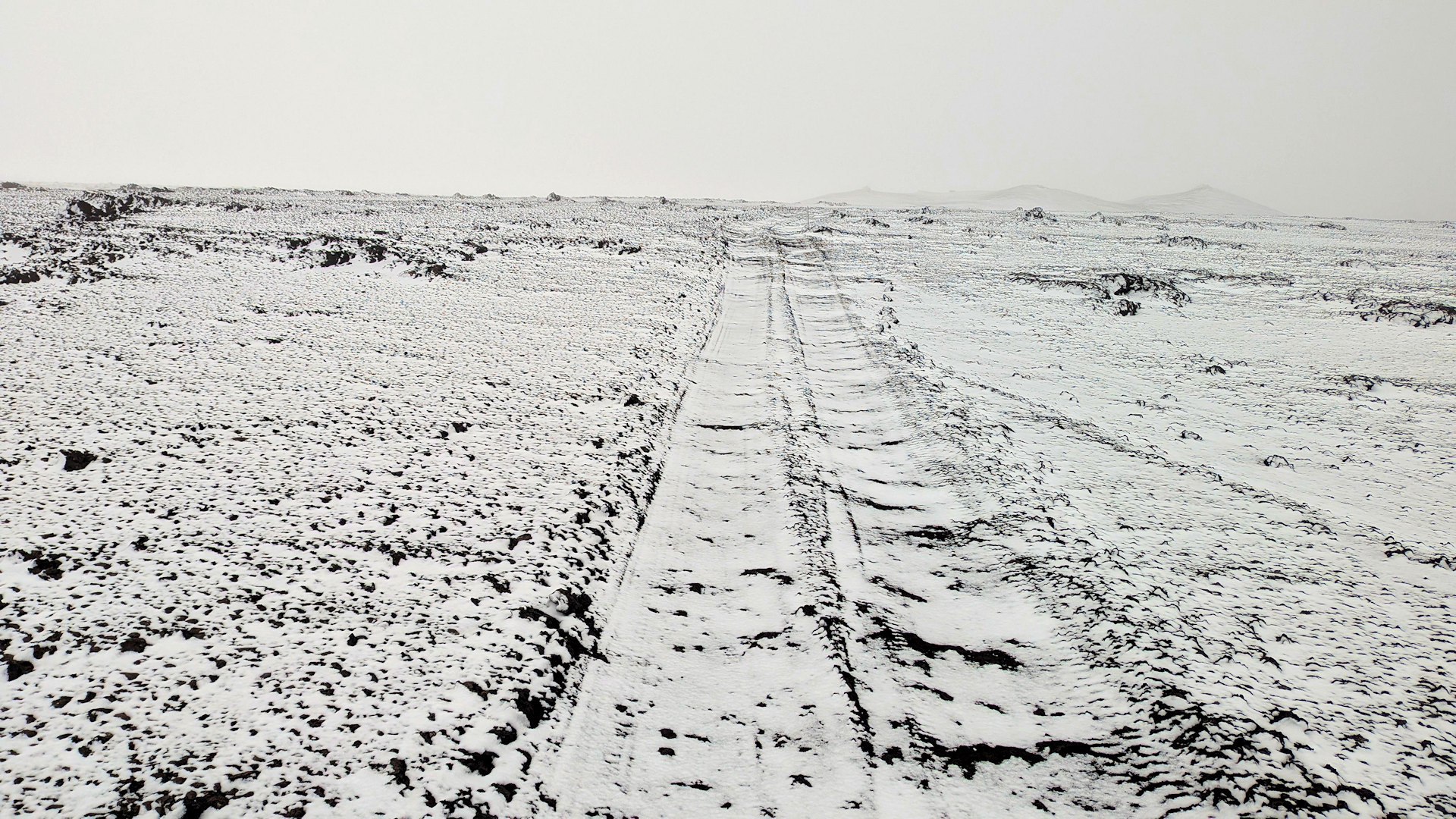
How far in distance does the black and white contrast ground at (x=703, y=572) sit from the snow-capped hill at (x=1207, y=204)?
74.3 meters

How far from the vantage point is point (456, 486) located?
523 cm

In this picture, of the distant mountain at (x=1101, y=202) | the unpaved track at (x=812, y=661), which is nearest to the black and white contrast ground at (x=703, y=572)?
the unpaved track at (x=812, y=661)

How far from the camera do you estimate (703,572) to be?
175 inches

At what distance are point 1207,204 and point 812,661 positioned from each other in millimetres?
105628

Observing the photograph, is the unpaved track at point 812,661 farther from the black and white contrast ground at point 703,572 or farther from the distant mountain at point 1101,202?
the distant mountain at point 1101,202

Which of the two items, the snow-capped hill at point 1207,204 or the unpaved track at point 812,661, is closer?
the unpaved track at point 812,661

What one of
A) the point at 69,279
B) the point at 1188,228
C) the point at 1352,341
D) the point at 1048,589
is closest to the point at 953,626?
the point at 1048,589

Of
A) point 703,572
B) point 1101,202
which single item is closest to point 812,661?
point 703,572

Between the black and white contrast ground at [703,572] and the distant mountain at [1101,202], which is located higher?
the distant mountain at [1101,202]

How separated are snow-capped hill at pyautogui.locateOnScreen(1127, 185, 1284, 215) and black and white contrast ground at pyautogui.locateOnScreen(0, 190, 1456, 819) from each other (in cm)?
7434

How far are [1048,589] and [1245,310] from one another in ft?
44.0

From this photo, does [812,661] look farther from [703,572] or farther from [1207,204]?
[1207,204]

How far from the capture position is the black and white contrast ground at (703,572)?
287 centimetres

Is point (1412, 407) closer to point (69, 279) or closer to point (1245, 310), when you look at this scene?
point (1245, 310)
